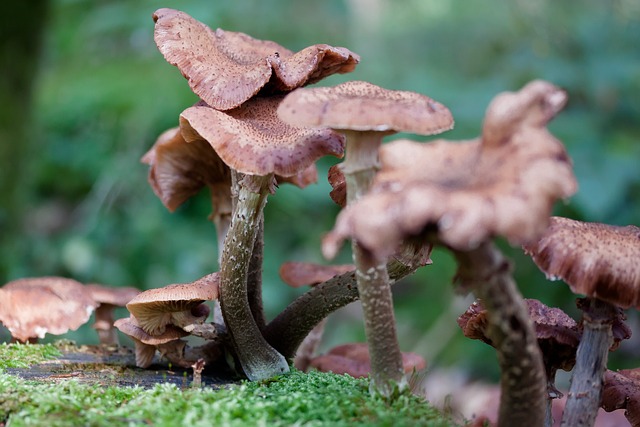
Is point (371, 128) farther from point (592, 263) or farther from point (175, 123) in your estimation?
point (175, 123)

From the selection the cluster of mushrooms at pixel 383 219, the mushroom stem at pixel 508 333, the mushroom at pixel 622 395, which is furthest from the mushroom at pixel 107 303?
the mushroom at pixel 622 395

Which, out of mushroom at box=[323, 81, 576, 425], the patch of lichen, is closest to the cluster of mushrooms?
mushroom at box=[323, 81, 576, 425]

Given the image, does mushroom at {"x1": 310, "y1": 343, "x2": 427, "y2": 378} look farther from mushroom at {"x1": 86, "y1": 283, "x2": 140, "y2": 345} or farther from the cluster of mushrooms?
mushroom at {"x1": 86, "y1": 283, "x2": 140, "y2": 345}

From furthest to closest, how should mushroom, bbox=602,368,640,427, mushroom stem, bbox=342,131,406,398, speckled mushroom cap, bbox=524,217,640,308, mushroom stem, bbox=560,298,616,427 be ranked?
mushroom, bbox=602,368,640,427
mushroom stem, bbox=560,298,616,427
mushroom stem, bbox=342,131,406,398
speckled mushroom cap, bbox=524,217,640,308

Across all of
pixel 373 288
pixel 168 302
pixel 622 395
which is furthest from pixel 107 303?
pixel 622 395

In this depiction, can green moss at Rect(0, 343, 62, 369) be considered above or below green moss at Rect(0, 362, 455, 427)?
below

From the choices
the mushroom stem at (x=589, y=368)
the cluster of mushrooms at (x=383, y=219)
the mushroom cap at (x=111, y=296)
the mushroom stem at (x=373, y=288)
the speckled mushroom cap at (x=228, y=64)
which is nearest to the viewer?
the cluster of mushrooms at (x=383, y=219)

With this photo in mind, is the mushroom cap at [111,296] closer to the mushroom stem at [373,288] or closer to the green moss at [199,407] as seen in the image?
the green moss at [199,407]
